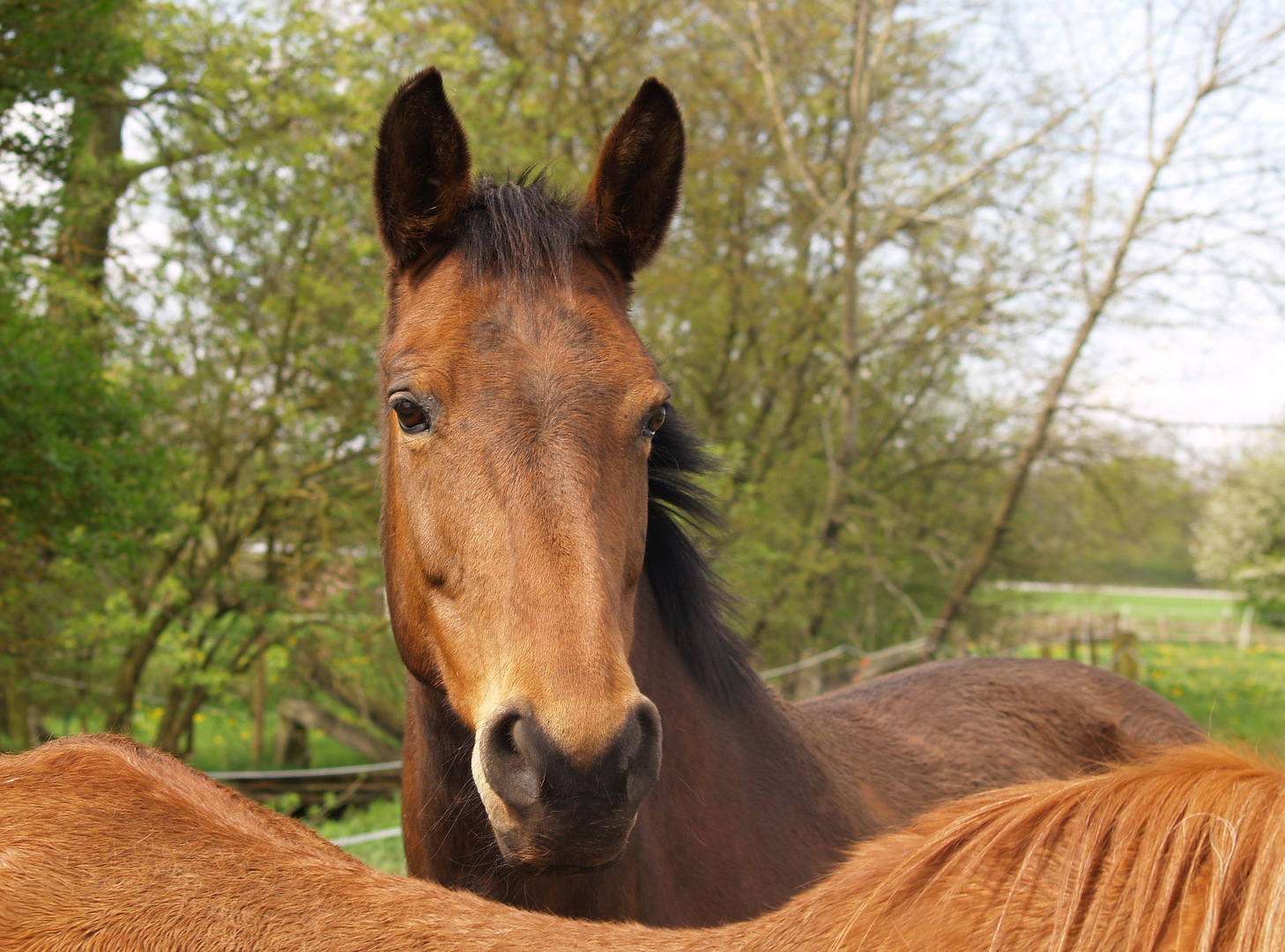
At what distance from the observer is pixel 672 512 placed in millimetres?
2326

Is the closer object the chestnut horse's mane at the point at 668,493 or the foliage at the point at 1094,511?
the chestnut horse's mane at the point at 668,493

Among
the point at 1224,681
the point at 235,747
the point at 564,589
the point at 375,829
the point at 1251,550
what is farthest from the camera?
the point at 1251,550

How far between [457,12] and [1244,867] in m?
11.3

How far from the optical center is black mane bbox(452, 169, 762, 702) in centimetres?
203

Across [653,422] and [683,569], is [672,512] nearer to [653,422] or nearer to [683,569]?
[683,569]

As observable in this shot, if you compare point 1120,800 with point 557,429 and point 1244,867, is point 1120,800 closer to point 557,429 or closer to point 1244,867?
point 1244,867

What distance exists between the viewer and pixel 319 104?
707 cm

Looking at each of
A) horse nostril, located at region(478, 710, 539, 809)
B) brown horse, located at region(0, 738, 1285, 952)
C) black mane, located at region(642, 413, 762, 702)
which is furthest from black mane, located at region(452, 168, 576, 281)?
brown horse, located at region(0, 738, 1285, 952)

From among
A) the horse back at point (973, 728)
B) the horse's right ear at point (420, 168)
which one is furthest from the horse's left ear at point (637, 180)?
the horse back at point (973, 728)

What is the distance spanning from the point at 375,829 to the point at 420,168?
6.70 metres

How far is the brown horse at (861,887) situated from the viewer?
0.75 metres

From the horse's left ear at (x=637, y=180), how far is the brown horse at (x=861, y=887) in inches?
62.1

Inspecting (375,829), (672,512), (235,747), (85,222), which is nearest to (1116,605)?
(235,747)

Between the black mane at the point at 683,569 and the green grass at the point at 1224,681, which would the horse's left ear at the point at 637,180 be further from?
the green grass at the point at 1224,681
